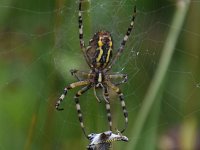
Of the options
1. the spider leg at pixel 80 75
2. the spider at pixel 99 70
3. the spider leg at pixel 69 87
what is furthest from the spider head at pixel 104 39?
the spider leg at pixel 69 87

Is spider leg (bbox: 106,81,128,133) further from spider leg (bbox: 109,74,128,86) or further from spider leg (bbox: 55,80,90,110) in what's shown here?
spider leg (bbox: 55,80,90,110)

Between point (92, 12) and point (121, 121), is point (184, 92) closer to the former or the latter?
point (121, 121)

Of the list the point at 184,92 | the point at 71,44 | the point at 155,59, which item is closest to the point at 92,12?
the point at 71,44

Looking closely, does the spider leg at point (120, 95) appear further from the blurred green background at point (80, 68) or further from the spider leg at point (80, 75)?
the spider leg at point (80, 75)

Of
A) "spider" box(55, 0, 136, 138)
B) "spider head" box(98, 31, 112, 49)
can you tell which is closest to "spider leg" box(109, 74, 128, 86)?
"spider" box(55, 0, 136, 138)

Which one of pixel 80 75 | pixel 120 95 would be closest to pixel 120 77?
pixel 120 95

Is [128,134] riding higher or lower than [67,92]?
lower

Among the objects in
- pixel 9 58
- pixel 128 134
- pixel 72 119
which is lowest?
pixel 128 134
